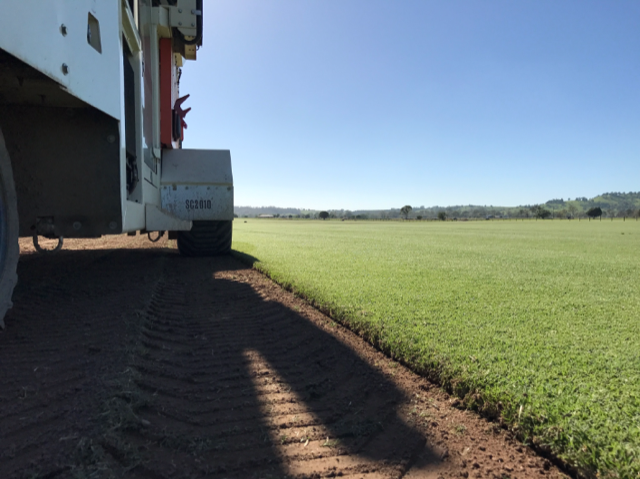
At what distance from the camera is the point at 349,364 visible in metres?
2.87

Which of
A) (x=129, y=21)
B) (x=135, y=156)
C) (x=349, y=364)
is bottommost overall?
(x=349, y=364)

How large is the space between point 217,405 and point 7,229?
1.80 meters

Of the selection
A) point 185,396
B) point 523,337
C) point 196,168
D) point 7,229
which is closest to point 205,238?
point 196,168

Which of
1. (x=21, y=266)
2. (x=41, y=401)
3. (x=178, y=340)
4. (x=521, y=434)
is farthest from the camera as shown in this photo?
(x=21, y=266)

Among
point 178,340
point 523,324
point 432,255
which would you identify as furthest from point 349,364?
point 432,255

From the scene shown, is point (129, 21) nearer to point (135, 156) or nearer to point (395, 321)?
point (135, 156)

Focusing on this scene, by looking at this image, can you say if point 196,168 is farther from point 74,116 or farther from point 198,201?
point 74,116

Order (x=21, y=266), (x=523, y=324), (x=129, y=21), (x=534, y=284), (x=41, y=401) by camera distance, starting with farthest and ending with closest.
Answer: (x=21, y=266) < (x=534, y=284) < (x=129, y=21) < (x=523, y=324) < (x=41, y=401)

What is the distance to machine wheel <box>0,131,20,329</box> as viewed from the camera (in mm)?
2395

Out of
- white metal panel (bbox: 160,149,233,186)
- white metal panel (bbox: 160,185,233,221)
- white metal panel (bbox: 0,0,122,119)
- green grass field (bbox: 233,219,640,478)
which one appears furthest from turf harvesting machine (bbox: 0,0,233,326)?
green grass field (bbox: 233,219,640,478)

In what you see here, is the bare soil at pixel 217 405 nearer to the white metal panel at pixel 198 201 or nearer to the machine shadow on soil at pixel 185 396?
the machine shadow on soil at pixel 185 396

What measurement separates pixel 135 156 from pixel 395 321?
11.2 ft

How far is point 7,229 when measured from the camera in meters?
2.52

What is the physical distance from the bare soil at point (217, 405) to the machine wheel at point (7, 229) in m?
0.49
